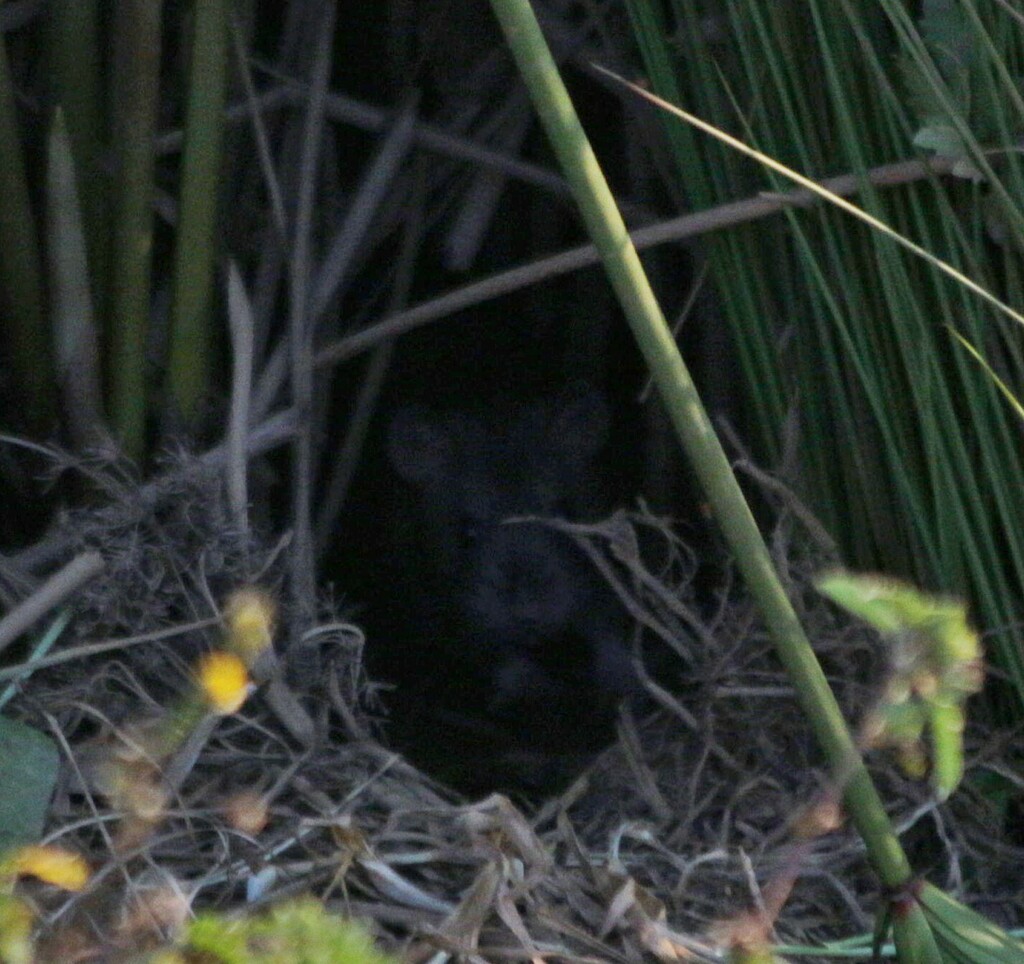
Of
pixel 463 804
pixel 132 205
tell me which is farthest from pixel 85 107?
pixel 463 804

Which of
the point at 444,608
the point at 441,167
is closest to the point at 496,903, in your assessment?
the point at 444,608

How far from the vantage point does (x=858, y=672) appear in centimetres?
89

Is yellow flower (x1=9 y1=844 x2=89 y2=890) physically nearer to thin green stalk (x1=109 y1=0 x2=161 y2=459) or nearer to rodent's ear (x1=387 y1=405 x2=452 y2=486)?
thin green stalk (x1=109 y1=0 x2=161 y2=459)

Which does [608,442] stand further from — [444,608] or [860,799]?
[860,799]

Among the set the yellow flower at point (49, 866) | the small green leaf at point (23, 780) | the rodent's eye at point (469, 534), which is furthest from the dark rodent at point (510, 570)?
the yellow flower at point (49, 866)

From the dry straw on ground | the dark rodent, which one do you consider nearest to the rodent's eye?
the dark rodent

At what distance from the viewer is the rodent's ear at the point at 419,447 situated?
1.21 meters

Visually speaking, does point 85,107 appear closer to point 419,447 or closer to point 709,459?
point 419,447

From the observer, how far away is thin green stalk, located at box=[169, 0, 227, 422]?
93 centimetres

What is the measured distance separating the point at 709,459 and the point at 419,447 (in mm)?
586

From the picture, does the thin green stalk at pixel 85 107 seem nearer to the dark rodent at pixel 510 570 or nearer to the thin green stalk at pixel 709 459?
the dark rodent at pixel 510 570

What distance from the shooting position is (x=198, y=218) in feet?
3.12

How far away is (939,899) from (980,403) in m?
0.28

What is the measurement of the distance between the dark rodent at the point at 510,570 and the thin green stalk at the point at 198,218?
0.26m
